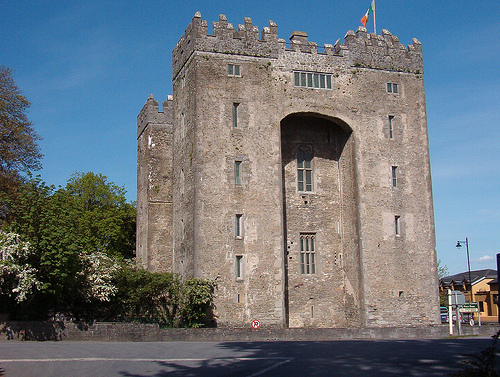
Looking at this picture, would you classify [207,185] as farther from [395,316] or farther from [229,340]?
[395,316]

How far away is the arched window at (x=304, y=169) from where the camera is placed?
3522 cm

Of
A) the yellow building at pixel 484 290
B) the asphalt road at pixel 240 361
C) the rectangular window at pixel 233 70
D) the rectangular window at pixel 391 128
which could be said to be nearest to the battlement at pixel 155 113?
the rectangular window at pixel 233 70

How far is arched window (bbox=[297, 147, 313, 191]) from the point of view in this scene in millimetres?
35219

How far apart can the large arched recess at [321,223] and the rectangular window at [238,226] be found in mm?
3619

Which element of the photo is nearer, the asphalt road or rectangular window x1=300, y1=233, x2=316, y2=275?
the asphalt road

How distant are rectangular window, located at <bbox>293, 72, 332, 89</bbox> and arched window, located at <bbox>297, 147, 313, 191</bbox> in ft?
12.7

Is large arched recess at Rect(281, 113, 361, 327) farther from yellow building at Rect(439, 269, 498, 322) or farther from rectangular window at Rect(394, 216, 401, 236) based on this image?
yellow building at Rect(439, 269, 498, 322)

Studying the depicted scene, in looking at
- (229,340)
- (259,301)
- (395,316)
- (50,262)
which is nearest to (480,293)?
(395,316)

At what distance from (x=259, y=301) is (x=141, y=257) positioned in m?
11.1

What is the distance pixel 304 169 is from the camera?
3538cm

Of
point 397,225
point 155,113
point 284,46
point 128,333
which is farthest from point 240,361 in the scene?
point 155,113

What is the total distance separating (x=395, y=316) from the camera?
3288cm

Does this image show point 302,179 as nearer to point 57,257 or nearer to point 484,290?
point 57,257

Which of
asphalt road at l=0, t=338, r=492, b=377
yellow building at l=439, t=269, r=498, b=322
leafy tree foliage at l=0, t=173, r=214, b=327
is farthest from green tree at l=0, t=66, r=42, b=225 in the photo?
yellow building at l=439, t=269, r=498, b=322
